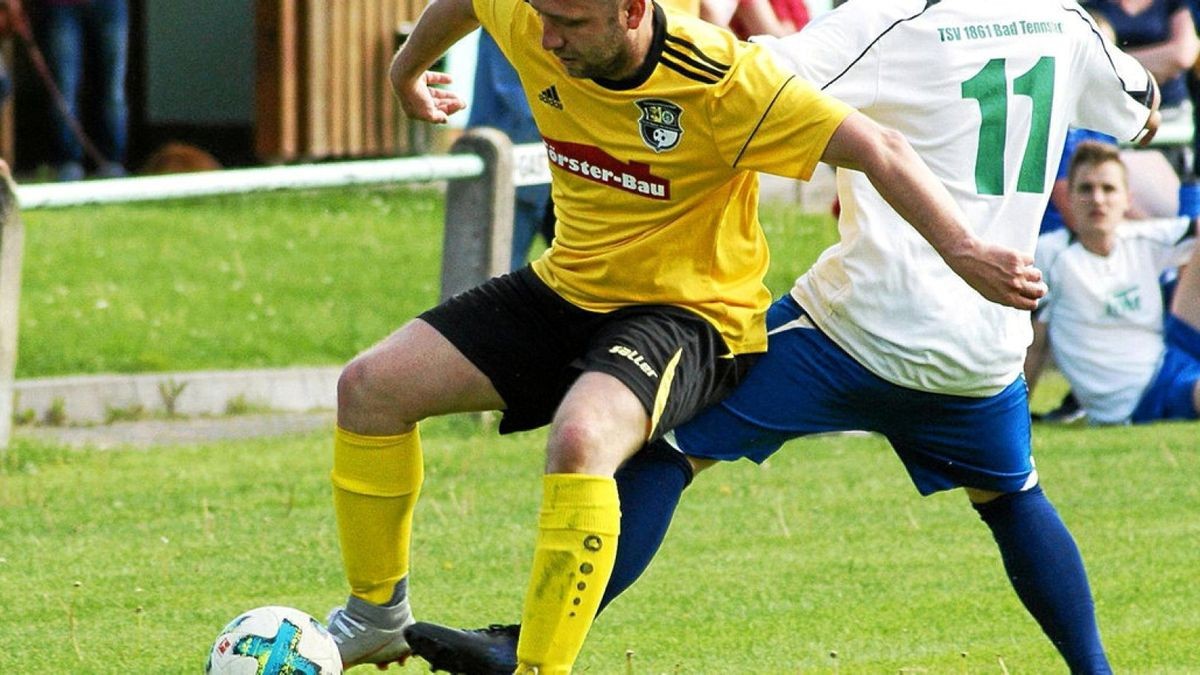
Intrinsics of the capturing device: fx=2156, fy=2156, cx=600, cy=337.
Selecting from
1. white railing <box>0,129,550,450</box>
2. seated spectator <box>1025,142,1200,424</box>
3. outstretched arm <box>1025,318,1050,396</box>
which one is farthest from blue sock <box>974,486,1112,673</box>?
outstretched arm <box>1025,318,1050,396</box>

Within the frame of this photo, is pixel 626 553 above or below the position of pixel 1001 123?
below

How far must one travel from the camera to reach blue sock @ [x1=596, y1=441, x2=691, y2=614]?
4949 millimetres

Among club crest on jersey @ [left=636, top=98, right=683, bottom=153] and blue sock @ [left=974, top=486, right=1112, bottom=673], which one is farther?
blue sock @ [left=974, top=486, right=1112, bottom=673]

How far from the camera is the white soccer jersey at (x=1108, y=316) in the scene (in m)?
10.0

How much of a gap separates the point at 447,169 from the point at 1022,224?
4.74 metres

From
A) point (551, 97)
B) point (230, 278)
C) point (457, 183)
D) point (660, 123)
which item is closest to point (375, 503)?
point (551, 97)

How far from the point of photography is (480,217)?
955 cm

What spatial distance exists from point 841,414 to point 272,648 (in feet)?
4.72

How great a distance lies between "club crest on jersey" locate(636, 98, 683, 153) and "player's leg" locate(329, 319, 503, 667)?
2.25 feet

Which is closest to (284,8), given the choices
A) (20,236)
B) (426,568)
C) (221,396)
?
(221,396)

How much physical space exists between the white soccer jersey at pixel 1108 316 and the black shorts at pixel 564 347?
5.31 m

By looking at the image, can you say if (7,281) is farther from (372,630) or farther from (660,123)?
(660,123)

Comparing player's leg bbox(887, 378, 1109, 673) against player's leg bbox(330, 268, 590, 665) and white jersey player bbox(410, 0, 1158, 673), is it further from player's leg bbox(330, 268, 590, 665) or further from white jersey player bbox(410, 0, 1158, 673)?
player's leg bbox(330, 268, 590, 665)

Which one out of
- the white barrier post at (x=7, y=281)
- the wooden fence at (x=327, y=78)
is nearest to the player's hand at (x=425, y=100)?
the white barrier post at (x=7, y=281)
